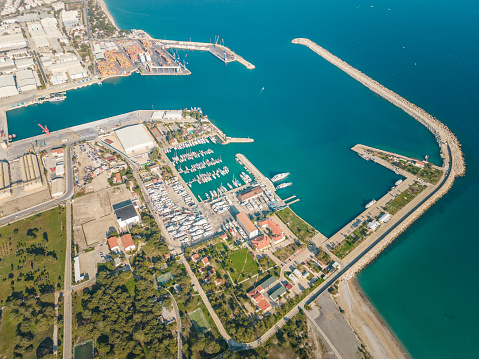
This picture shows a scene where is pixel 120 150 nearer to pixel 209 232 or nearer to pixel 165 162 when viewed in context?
pixel 165 162

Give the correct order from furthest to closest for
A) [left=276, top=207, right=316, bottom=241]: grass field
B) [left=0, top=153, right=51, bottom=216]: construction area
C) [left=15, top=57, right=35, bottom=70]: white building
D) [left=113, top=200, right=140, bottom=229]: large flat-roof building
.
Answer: [left=15, top=57, right=35, bottom=70]: white building
[left=0, top=153, right=51, bottom=216]: construction area
[left=276, top=207, right=316, bottom=241]: grass field
[left=113, top=200, right=140, bottom=229]: large flat-roof building

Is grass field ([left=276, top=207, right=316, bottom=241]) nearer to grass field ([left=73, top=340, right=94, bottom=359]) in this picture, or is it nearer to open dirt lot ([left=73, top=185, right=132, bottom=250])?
open dirt lot ([left=73, top=185, right=132, bottom=250])

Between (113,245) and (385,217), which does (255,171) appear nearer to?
(385,217)

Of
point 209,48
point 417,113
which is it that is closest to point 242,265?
point 417,113

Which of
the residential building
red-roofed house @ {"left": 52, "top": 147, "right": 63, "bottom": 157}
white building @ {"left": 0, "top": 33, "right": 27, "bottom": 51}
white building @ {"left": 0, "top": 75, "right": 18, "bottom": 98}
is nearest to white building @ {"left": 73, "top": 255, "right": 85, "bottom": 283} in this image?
the residential building

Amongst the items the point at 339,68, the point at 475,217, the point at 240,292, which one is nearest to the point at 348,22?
the point at 339,68

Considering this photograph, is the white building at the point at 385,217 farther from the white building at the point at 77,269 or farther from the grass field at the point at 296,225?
the white building at the point at 77,269
